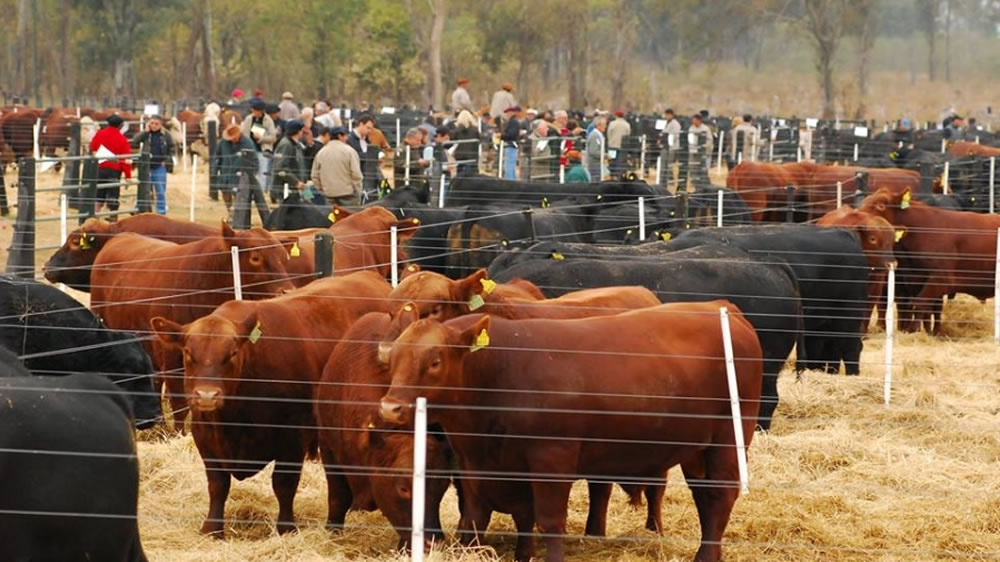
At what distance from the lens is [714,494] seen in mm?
7621

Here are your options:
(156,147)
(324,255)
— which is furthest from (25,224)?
(324,255)

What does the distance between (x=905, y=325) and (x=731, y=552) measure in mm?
→ 9510

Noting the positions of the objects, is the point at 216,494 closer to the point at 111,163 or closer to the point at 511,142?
the point at 111,163

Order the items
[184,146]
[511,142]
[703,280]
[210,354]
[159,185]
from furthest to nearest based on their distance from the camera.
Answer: [184,146] < [511,142] < [159,185] < [703,280] < [210,354]

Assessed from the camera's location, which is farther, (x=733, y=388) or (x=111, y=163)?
(x=111, y=163)

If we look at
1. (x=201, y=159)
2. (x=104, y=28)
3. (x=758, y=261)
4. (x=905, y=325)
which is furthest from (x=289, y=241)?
(x=104, y=28)

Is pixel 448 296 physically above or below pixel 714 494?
above

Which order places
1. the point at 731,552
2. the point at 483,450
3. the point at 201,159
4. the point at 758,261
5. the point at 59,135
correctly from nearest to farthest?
the point at 483,450 → the point at 731,552 → the point at 758,261 → the point at 59,135 → the point at 201,159

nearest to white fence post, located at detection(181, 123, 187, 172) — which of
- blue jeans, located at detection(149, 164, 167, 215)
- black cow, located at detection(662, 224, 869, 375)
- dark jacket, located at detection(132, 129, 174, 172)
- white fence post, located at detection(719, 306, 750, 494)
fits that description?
dark jacket, located at detection(132, 129, 174, 172)

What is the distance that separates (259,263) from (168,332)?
3215mm

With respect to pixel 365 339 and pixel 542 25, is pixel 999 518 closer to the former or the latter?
pixel 365 339

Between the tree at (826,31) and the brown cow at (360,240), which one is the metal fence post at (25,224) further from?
the tree at (826,31)

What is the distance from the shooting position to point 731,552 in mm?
7633

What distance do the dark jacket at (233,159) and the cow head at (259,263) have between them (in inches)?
388
